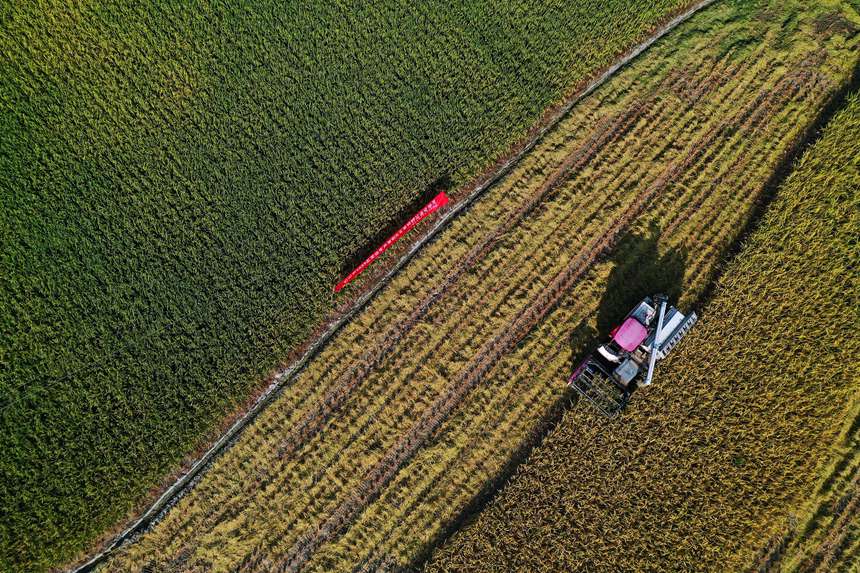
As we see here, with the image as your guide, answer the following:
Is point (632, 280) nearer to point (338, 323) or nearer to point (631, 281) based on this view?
point (631, 281)

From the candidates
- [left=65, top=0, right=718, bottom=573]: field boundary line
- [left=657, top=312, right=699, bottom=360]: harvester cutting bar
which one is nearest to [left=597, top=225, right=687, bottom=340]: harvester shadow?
[left=657, top=312, right=699, bottom=360]: harvester cutting bar

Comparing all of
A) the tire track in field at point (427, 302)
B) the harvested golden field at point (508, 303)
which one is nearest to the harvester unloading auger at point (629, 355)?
the harvested golden field at point (508, 303)

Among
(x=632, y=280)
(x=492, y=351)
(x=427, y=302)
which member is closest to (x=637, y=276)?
(x=632, y=280)

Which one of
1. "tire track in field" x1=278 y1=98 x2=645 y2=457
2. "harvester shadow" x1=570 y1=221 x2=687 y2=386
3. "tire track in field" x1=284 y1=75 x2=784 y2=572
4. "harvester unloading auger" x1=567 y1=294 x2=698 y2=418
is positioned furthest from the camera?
"harvester shadow" x1=570 y1=221 x2=687 y2=386

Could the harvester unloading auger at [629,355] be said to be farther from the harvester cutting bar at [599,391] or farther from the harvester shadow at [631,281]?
the harvester shadow at [631,281]

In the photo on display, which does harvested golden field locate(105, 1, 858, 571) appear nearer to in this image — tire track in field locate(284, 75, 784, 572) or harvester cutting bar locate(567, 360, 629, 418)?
tire track in field locate(284, 75, 784, 572)

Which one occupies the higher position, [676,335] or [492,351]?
[676,335]
